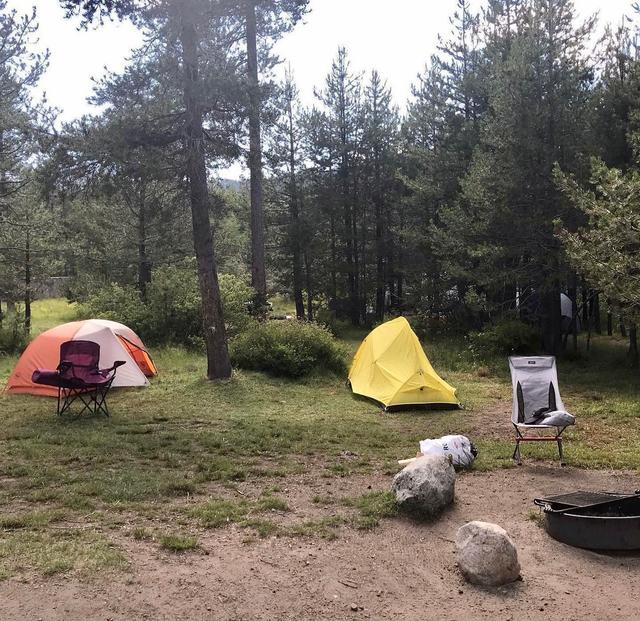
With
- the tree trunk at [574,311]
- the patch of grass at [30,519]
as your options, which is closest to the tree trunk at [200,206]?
the patch of grass at [30,519]

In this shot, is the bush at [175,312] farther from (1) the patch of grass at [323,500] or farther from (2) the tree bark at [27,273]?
(1) the patch of grass at [323,500]

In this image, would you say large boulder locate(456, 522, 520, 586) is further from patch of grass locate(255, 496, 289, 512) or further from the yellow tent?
the yellow tent

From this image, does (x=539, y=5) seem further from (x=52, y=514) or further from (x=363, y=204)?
(x=52, y=514)

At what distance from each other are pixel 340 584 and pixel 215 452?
318 centimetres

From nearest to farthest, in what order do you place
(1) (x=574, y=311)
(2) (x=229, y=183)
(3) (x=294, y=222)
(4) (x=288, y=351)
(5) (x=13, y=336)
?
(4) (x=288, y=351) < (5) (x=13, y=336) < (1) (x=574, y=311) < (2) (x=229, y=183) < (3) (x=294, y=222)

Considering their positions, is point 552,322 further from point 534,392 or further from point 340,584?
point 340,584

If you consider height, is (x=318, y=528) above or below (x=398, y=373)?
below

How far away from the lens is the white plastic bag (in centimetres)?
578

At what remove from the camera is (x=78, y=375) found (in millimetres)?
7879

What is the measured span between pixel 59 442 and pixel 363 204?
16912 millimetres

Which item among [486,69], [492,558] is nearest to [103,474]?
[492,558]

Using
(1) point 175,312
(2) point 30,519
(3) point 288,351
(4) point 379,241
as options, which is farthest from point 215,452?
(4) point 379,241

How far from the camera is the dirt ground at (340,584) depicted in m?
3.20

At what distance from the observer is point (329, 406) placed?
29.6ft
